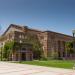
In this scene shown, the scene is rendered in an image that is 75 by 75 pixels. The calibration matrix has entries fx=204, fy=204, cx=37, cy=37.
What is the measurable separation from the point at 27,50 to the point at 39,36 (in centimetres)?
988

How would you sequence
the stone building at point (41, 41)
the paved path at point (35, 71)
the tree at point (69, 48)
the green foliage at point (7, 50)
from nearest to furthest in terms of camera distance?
the paved path at point (35, 71)
the green foliage at point (7, 50)
the stone building at point (41, 41)
the tree at point (69, 48)

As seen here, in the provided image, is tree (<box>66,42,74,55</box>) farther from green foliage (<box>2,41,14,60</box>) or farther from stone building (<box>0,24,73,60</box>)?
green foliage (<box>2,41,14,60</box>)

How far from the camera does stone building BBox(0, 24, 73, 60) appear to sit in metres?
66.4

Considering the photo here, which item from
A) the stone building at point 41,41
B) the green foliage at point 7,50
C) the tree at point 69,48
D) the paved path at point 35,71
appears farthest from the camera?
the tree at point 69,48

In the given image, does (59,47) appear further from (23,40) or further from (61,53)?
(23,40)

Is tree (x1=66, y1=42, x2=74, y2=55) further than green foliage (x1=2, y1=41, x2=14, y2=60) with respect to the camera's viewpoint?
Yes

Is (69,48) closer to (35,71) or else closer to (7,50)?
(7,50)

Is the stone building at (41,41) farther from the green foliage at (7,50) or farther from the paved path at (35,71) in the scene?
the paved path at (35,71)

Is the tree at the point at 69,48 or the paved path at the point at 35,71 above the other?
the tree at the point at 69,48

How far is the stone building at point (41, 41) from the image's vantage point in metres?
66.4

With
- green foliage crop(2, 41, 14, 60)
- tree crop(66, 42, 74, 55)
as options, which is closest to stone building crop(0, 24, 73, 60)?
tree crop(66, 42, 74, 55)

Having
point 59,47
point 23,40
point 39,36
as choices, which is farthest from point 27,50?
point 59,47

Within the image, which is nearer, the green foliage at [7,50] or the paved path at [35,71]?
the paved path at [35,71]

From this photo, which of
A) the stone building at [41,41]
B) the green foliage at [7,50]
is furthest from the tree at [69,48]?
the green foliage at [7,50]
